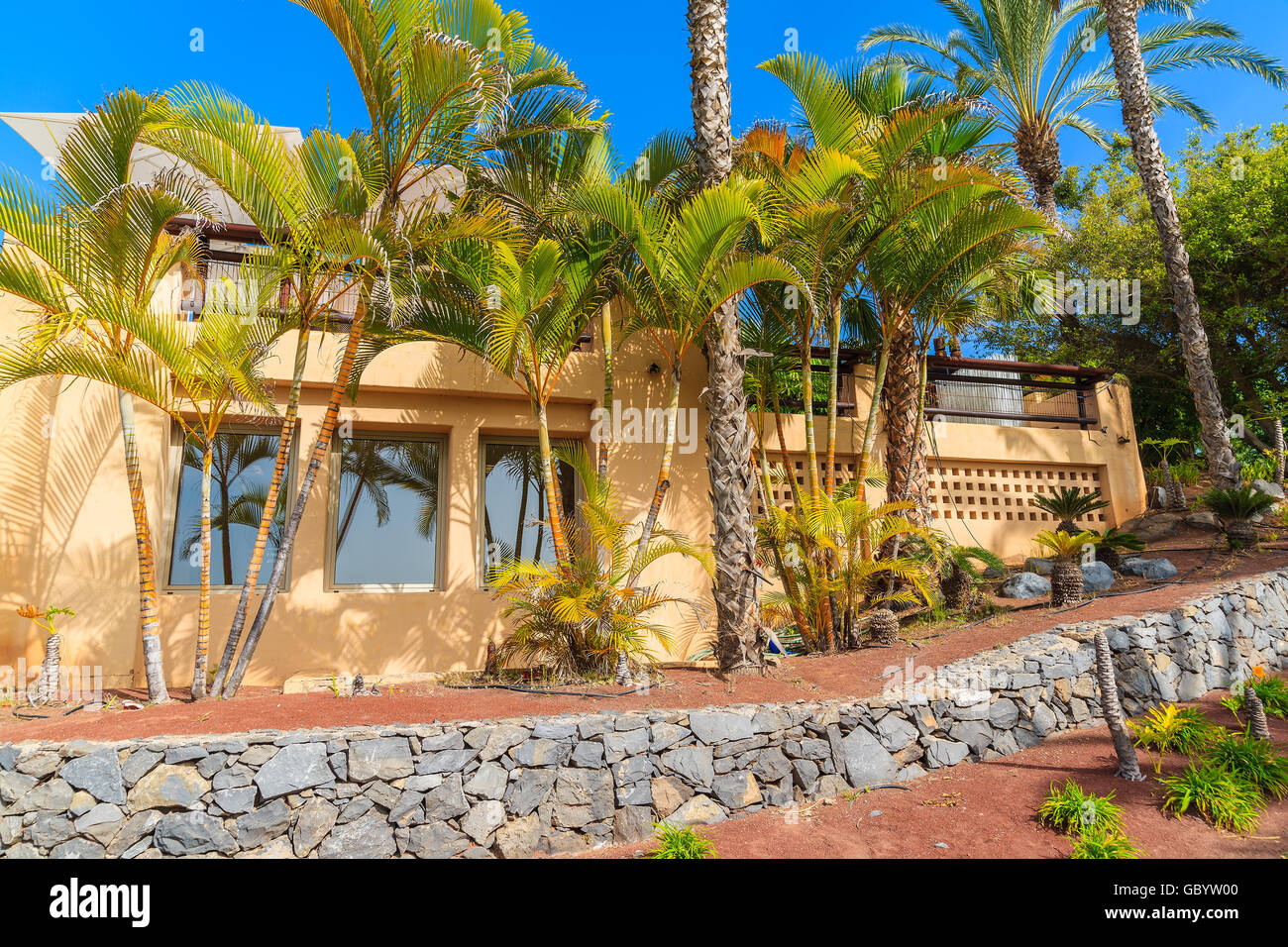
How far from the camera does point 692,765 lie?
4.72m

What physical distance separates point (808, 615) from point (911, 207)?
12.9 feet

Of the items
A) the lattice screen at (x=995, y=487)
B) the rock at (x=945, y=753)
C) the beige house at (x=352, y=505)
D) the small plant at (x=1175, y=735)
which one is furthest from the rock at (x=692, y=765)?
the lattice screen at (x=995, y=487)

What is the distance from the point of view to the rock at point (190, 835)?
12.4ft

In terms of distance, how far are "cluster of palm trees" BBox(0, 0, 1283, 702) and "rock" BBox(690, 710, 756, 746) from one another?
112 cm

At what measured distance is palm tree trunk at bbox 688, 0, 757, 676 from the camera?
617cm

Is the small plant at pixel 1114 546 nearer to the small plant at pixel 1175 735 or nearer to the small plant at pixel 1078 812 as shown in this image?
the small plant at pixel 1175 735

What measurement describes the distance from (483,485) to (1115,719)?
5994 millimetres

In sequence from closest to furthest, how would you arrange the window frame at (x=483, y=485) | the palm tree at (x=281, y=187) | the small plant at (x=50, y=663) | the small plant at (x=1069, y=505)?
the palm tree at (x=281, y=187) → the small plant at (x=50, y=663) → the window frame at (x=483, y=485) → the small plant at (x=1069, y=505)

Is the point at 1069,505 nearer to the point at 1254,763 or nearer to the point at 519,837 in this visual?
the point at 1254,763

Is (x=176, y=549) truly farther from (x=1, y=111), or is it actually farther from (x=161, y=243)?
(x=1, y=111)

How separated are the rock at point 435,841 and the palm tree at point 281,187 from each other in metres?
2.38

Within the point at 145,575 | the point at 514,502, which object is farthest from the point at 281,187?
the point at 514,502

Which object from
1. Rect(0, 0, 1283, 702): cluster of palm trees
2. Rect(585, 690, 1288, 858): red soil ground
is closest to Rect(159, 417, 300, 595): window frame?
Rect(0, 0, 1283, 702): cluster of palm trees

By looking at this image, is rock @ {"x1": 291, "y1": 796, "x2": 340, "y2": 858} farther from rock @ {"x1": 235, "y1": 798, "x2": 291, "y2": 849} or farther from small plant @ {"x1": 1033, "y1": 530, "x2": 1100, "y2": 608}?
small plant @ {"x1": 1033, "y1": 530, "x2": 1100, "y2": 608}
